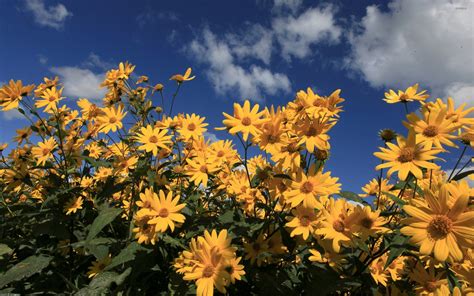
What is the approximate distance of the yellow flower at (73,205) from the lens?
11.8ft

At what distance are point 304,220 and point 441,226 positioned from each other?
0.86 m

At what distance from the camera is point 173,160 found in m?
3.78

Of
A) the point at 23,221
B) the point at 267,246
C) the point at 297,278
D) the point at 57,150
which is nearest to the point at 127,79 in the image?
the point at 57,150

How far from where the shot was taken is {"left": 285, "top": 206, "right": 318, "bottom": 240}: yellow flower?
7.77 ft

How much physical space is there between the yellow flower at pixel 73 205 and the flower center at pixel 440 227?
315 centimetres

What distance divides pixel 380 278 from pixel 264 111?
1.54 meters

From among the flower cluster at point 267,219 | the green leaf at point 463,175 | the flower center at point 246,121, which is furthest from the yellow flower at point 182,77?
the green leaf at point 463,175

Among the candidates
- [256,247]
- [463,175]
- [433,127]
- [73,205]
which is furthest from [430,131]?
[73,205]

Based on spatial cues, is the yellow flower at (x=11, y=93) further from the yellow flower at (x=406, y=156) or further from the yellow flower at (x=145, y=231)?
the yellow flower at (x=406, y=156)

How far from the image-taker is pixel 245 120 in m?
2.89

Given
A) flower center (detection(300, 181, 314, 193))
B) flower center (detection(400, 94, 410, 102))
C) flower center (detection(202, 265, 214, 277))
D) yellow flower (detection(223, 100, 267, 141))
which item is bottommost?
flower center (detection(202, 265, 214, 277))

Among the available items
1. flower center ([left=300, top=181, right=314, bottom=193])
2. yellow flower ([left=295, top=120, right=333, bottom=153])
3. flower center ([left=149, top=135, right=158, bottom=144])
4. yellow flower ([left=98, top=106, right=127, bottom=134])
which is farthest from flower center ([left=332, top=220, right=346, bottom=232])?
yellow flower ([left=98, top=106, right=127, bottom=134])

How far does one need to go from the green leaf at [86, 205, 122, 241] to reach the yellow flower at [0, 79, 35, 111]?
5.98ft

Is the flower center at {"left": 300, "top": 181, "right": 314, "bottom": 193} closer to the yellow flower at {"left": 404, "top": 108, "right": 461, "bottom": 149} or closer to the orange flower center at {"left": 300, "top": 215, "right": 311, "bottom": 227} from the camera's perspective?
the orange flower center at {"left": 300, "top": 215, "right": 311, "bottom": 227}
